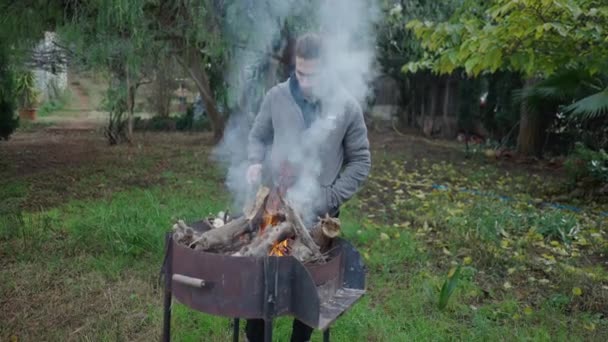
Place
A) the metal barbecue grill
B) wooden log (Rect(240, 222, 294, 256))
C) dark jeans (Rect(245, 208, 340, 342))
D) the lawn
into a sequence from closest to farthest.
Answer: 1. the metal barbecue grill
2. wooden log (Rect(240, 222, 294, 256))
3. dark jeans (Rect(245, 208, 340, 342))
4. the lawn

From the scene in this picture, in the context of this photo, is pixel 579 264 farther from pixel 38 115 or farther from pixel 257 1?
pixel 38 115

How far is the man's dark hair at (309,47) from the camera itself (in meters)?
2.38

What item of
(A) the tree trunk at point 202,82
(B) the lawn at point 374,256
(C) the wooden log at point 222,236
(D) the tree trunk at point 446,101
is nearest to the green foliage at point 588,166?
(B) the lawn at point 374,256

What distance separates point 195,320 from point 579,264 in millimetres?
3137

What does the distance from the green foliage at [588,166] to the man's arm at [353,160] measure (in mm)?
5381

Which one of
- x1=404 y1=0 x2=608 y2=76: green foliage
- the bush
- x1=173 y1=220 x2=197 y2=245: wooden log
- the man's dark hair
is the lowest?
the bush

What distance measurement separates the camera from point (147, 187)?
265 inches

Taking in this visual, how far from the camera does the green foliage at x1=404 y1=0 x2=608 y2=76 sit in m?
3.23

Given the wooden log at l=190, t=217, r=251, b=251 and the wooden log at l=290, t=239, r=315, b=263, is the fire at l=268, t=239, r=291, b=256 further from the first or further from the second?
the wooden log at l=190, t=217, r=251, b=251

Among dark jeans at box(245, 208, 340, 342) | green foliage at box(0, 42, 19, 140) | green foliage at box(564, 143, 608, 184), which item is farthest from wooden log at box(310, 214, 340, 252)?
green foliage at box(0, 42, 19, 140)

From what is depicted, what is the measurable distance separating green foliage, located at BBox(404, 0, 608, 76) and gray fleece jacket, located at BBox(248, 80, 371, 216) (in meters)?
1.21

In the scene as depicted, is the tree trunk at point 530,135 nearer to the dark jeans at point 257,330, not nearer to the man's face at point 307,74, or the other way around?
the dark jeans at point 257,330

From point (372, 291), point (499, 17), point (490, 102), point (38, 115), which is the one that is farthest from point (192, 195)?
point (38, 115)

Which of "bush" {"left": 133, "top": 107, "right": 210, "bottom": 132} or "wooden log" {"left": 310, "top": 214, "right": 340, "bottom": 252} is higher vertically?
"wooden log" {"left": 310, "top": 214, "right": 340, "bottom": 252}
